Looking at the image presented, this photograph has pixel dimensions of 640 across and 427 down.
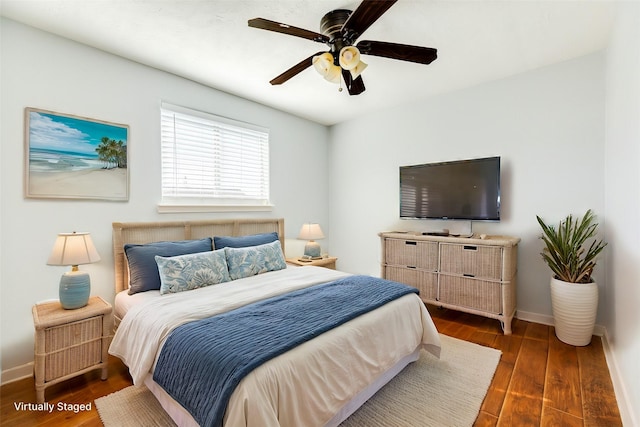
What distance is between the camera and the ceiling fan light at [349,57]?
1812mm

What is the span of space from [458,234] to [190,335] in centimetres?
305

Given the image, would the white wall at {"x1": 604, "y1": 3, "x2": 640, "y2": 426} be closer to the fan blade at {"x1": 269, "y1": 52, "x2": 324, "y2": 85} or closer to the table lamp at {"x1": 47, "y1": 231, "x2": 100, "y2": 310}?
the fan blade at {"x1": 269, "y1": 52, "x2": 324, "y2": 85}

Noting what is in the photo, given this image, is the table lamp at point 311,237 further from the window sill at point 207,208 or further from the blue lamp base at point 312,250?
the window sill at point 207,208

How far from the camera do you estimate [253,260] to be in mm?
2906

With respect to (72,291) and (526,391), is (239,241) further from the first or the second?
(526,391)

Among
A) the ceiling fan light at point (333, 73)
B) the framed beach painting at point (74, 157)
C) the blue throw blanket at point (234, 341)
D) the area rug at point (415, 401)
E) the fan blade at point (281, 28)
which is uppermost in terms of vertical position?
the fan blade at point (281, 28)

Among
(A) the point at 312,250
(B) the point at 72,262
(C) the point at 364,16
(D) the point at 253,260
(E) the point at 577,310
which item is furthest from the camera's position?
(A) the point at 312,250

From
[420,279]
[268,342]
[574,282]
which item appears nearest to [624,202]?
[574,282]

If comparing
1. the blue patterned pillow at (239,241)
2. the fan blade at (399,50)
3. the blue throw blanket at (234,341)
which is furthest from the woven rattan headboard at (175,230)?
the fan blade at (399,50)

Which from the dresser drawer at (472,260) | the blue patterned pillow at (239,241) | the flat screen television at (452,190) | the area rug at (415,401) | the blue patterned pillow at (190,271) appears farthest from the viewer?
the flat screen television at (452,190)

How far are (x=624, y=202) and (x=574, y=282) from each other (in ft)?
3.23

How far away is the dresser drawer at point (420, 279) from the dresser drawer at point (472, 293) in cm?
9

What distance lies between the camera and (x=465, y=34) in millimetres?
2354

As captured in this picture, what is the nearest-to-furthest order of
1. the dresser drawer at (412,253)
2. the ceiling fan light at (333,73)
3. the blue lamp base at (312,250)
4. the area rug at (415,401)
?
the area rug at (415,401) < the ceiling fan light at (333,73) < the dresser drawer at (412,253) < the blue lamp base at (312,250)
